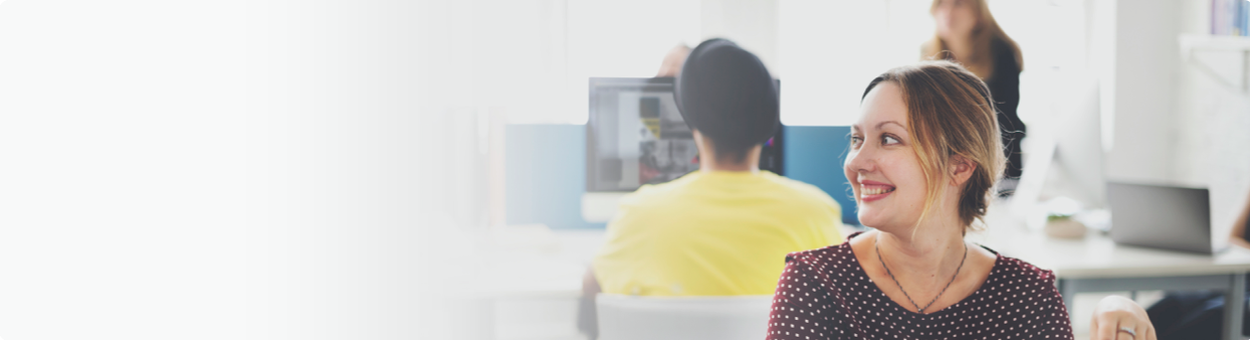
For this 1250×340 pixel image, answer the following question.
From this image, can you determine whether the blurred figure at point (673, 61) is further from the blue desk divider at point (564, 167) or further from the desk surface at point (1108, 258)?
the desk surface at point (1108, 258)

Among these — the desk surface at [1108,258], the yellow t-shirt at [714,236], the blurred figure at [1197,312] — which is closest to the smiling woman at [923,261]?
the yellow t-shirt at [714,236]

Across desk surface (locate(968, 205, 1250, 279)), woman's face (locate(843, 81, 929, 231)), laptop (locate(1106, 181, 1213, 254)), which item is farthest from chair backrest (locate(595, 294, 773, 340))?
laptop (locate(1106, 181, 1213, 254))

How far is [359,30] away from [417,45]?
0.59 feet

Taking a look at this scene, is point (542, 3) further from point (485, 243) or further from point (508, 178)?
point (485, 243)

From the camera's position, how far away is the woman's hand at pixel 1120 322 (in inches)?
38.8

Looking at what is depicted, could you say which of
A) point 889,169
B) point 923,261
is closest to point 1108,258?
point 923,261

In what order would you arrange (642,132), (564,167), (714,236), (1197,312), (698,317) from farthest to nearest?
1. (1197,312)
2. (564,167)
3. (642,132)
4. (714,236)
5. (698,317)

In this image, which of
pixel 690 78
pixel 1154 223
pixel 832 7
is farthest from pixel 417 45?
pixel 1154 223

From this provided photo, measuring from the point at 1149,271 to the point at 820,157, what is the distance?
3.05 feet

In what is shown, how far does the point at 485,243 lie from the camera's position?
1752mm

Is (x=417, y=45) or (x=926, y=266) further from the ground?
(x=417, y=45)

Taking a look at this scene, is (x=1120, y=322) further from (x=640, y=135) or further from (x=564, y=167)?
(x=564, y=167)

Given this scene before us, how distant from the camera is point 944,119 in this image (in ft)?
3.28

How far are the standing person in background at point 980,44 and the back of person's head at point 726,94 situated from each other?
0.78m
